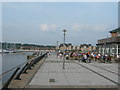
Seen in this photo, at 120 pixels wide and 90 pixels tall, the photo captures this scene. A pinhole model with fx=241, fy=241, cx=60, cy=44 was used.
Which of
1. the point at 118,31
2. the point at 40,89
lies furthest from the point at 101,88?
the point at 118,31

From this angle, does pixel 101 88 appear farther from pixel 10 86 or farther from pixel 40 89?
pixel 10 86

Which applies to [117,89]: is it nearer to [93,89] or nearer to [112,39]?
[93,89]

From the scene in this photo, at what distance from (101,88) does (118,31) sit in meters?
48.1

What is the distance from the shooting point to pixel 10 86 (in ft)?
37.1

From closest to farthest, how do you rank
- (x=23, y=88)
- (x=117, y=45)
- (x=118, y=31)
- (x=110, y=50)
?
(x=23, y=88)
(x=117, y=45)
(x=110, y=50)
(x=118, y=31)

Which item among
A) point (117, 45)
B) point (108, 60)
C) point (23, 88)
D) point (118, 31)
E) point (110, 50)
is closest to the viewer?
point (23, 88)

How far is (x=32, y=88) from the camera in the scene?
36.5ft

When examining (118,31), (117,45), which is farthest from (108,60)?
(118,31)

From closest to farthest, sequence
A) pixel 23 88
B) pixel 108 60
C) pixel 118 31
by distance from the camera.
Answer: pixel 23 88 < pixel 108 60 < pixel 118 31

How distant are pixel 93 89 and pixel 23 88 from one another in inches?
126

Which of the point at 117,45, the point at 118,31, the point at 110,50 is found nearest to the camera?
the point at 117,45

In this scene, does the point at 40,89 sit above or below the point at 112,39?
below

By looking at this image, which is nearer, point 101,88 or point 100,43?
point 101,88

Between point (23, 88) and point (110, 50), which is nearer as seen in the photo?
point (23, 88)
